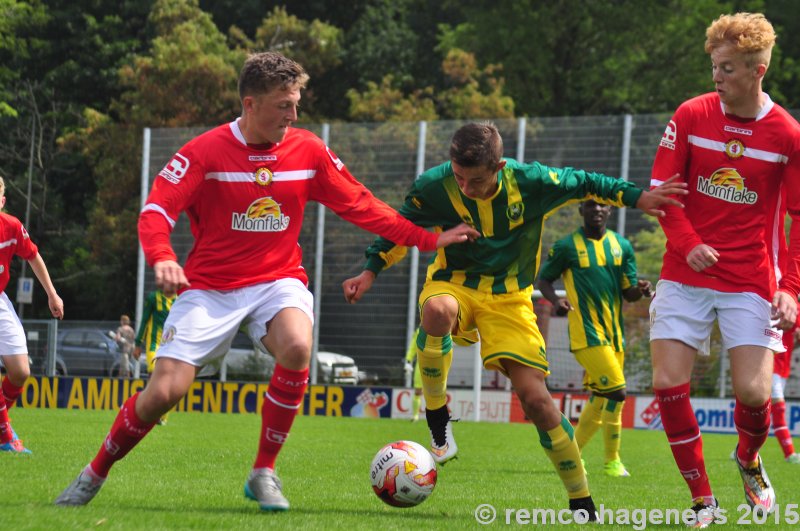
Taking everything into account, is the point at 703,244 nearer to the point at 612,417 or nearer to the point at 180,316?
the point at 180,316

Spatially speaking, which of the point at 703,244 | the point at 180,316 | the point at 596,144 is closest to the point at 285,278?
the point at 180,316

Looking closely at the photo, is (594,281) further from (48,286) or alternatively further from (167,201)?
(167,201)

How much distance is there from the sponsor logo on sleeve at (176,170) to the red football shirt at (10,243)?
A: 474cm

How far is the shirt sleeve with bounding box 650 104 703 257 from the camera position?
650cm

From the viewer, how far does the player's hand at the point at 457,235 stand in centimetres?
670

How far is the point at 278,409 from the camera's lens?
263 inches

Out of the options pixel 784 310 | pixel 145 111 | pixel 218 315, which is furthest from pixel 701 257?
pixel 145 111

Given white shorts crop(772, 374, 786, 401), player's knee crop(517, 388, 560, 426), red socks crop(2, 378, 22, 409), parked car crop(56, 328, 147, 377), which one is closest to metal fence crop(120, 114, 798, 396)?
parked car crop(56, 328, 147, 377)

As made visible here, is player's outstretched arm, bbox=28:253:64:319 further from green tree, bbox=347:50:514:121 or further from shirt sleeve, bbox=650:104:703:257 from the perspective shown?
green tree, bbox=347:50:514:121

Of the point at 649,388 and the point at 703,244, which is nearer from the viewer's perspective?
the point at 703,244

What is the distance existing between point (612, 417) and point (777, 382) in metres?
3.11

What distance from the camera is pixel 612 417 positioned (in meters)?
10.8

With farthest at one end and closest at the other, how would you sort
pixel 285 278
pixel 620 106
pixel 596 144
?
pixel 620 106
pixel 596 144
pixel 285 278

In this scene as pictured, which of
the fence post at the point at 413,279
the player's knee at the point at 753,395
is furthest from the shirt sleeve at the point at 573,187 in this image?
the fence post at the point at 413,279
